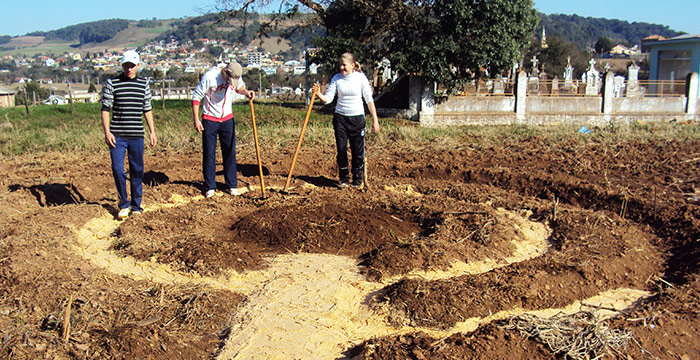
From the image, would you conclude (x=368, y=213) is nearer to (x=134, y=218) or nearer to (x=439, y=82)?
(x=134, y=218)

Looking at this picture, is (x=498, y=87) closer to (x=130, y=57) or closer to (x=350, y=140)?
(x=350, y=140)

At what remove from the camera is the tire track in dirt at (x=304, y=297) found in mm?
4312

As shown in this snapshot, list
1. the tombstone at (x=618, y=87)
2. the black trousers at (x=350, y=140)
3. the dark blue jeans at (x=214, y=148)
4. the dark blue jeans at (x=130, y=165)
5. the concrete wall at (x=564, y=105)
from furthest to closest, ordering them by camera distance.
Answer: the tombstone at (x=618, y=87), the concrete wall at (x=564, y=105), the black trousers at (x=350, y=140), the dark blue jeans at (x=214, y=148), the dark blue jeans at (x=130, y=165)

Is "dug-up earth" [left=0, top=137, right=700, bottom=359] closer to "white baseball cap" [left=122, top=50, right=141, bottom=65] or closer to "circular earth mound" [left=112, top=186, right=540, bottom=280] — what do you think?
"circular earth mound" [left=112, top=186, right=540, bottom=280]

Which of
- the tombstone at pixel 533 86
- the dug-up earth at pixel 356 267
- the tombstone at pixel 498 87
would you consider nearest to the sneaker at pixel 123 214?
the dug-up earth at pixel 356 267

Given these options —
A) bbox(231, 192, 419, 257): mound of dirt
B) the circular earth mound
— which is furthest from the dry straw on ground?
bbox(231, 192, 419, 257): mound of dirt

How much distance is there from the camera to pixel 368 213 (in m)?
7.12

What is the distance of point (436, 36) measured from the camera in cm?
1847

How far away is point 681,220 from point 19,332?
6760 millimetres

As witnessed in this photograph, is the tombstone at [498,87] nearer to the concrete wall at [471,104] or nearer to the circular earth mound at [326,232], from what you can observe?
the concrete wall at [471,104]

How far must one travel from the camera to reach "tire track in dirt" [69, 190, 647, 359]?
4.31 meters

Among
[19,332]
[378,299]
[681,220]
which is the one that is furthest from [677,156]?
[19,332]

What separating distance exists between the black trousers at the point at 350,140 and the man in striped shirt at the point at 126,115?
253cm

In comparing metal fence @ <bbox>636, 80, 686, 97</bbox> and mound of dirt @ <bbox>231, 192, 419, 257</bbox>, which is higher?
metal fence @ <bbox>636, 80, 686, 97</bbox>
